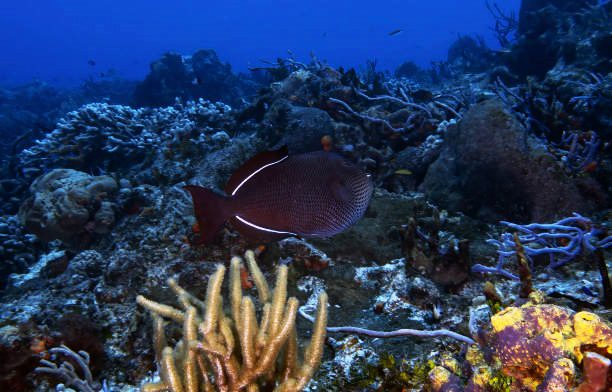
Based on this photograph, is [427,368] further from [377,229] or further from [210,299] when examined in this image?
[377,229]

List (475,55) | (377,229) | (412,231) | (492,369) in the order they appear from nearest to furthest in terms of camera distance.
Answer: (492,369) → (412,231) → (377,229) → (475,55)

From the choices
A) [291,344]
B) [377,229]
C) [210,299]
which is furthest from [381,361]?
[377,229]

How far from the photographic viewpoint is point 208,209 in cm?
185

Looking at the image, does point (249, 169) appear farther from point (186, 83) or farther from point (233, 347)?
point (186, 83)

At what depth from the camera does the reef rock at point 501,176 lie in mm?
3205

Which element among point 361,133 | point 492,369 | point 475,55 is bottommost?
point 492,369

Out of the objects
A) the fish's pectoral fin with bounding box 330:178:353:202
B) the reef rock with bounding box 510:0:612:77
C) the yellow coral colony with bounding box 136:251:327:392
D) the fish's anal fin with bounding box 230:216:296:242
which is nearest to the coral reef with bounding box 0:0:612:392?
the yellow coral colony with bounding box 136:251:327:392

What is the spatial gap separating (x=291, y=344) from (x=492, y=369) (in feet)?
2.48

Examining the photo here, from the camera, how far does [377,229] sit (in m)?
3.18

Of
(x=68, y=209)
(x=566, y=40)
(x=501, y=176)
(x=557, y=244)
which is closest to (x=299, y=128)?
(x=501, y=176)

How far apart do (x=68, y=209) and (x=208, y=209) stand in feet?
8.75

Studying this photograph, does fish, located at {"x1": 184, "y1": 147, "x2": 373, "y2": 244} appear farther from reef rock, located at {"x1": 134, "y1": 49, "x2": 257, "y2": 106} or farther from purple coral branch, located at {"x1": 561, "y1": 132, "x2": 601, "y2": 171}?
reef rock, located at {"x1": 134, "y1": 49, "x2": 257, "y2": 106}

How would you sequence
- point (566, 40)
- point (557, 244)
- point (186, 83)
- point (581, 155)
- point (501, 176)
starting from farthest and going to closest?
point (186, 83)
point (566, 40)
point (581, 155)
point (501, 176)
point (557, 244)

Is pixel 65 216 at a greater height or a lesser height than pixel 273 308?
greater
